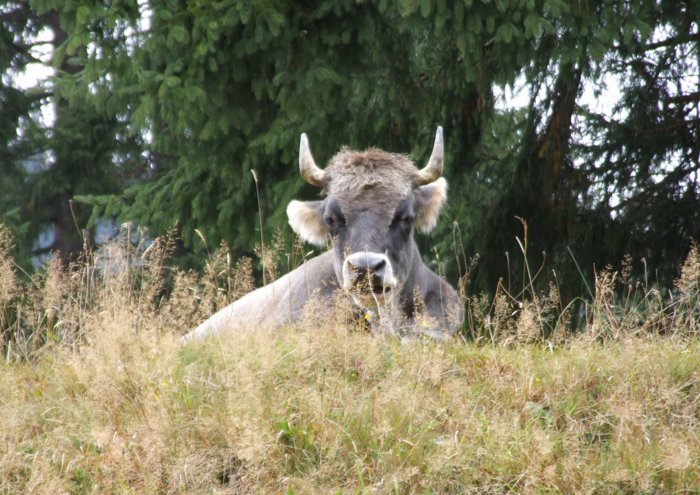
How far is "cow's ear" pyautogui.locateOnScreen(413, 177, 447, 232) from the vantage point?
8883mm

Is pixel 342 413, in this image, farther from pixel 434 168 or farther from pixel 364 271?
pixel 434 168

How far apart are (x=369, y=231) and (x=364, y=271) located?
0.78m

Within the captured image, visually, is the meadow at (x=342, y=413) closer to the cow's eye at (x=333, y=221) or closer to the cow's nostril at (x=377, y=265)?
the cow's nostril at (x=377, y=265)

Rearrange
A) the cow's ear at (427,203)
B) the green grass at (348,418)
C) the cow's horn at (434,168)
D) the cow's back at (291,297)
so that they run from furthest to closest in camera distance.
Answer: the cow's horn at (434,168)
the cow's ear at (427,203)
the cow's back at (291,297)
the green grass at (348,418)

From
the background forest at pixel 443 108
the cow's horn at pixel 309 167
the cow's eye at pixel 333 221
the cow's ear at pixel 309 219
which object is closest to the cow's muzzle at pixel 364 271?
the cow's eye at pixel 333 221

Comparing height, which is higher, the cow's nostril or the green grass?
the cow's nostril

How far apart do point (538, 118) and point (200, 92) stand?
4.46 meters

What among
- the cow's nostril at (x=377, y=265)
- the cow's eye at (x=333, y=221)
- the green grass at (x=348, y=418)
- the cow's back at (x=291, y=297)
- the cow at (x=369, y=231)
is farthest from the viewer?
the cow's eye at (x=333, y=221)

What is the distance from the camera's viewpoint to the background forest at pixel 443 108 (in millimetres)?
9633

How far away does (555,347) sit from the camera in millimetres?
6285

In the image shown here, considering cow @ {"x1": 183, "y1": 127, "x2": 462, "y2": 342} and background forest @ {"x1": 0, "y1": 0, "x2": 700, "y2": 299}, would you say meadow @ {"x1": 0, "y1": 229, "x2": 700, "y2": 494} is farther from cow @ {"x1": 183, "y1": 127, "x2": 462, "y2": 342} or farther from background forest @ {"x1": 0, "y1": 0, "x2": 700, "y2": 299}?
background forest @ {"x1": 0, "y1": 0, "x2": 700, "y2": 299}

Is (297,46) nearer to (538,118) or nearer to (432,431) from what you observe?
(538,118)

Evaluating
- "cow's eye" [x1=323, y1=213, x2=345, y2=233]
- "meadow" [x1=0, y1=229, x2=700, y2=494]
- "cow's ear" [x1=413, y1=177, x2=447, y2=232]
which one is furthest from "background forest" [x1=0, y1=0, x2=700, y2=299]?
"meadow" [x1=0, y1=229, x2=700, y2=494]

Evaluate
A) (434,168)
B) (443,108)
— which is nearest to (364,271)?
(434,168)
